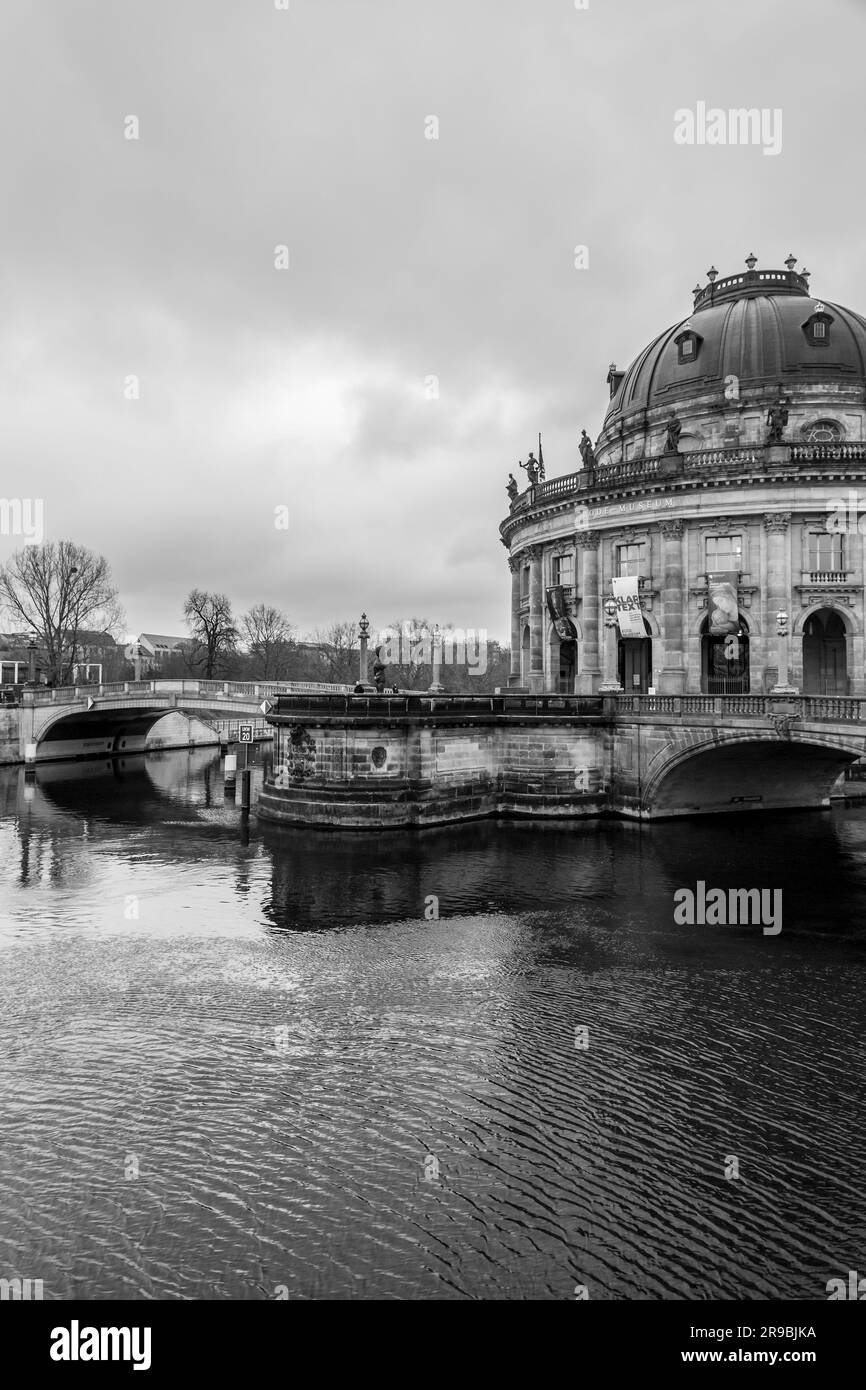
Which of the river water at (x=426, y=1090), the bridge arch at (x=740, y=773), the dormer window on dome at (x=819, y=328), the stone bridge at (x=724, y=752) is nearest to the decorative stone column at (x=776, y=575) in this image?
the bridge arch at (x=740, y=773)

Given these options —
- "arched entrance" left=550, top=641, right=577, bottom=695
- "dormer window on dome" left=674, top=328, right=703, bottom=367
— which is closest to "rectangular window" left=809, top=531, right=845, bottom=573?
"arched entrance" left=550, top=641, right=577, bottom=695

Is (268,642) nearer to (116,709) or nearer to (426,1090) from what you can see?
(116,709)

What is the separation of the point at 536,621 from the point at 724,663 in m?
11.6

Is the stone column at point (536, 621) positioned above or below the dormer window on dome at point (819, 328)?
below

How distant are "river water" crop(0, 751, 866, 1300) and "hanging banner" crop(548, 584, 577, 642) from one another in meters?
22.4

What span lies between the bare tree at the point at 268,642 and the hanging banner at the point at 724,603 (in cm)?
5894

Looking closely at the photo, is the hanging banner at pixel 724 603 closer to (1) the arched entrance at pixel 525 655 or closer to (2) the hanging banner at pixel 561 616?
(2) the hanging banner at pixel 561 616

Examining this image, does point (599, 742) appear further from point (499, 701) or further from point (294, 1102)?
point (294, 1102)

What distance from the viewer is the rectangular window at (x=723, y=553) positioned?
1586 inches

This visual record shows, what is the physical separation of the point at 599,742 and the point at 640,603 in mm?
8998

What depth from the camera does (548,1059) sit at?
13.8 m

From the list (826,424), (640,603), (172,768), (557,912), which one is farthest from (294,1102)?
(172,768)

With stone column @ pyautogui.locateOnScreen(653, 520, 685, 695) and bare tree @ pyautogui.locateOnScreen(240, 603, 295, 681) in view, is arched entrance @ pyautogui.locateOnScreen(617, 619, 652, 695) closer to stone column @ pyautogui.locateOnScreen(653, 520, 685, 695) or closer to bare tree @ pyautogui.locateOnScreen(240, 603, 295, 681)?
stone column @ pyautogui.locateOnScreen(653, 520, 685, 695)

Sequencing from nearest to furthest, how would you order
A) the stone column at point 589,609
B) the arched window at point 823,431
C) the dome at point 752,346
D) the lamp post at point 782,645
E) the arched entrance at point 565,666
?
the lamp post at point 782,645, the stone column at point 589,609, the arched window at point 823,431, the dome at point 752,346, the arched entrance at point 565,666
